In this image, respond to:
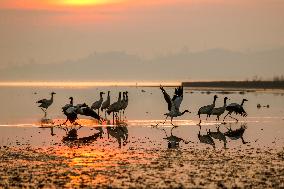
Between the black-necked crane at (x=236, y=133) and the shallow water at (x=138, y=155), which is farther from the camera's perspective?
the black-necked crane at (x=236, y=133)

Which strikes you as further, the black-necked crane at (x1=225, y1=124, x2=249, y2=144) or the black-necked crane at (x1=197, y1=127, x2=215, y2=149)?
the black-necked crane at (x1=225, y1=124, x2=249, y2=144)

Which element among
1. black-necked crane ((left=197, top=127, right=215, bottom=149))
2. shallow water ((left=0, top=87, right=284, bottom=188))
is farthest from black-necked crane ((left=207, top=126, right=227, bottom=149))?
black-necked crane ((left=197, top=127, right=215, bottom=149))

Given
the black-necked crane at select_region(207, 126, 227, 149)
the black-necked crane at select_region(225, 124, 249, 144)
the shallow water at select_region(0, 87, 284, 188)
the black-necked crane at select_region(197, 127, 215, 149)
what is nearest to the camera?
the shallow water at select_region(0, 87, 284, 188)

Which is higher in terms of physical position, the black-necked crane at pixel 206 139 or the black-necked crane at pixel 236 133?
the black-necked crane at pixel 236 133

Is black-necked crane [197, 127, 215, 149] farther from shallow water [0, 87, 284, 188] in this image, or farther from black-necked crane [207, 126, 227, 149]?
black-necked crane [207, 126, 227, 149]

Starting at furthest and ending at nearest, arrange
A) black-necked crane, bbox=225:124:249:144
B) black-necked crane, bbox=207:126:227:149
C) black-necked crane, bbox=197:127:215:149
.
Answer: black-necked crane, bbox=225:124:249:144 → black-necked crane, bbox=207:126:227:149 → black-necked crane, bbox=197:127:215:149

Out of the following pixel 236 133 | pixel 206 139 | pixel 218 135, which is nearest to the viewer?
pixel 206 139

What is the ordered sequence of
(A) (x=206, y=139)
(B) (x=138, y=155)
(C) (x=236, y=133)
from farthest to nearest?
(C) (x=236, y=133) < (A) (x=206, y=139) < (B) (x=138, y=155)

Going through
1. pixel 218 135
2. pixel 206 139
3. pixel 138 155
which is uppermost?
pixel 218 135

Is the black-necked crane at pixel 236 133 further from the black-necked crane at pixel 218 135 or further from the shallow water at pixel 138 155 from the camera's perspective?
the black-necked crane at pixel 218 135

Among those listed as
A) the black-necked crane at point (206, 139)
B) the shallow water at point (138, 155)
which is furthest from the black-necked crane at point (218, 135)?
the black-necked crane at point (206, 139)

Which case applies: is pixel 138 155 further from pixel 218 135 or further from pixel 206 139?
pixel 218 135

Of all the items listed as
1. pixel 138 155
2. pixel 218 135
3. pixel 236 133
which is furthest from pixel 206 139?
pixel 138 155

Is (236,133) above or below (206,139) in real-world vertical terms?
above
